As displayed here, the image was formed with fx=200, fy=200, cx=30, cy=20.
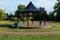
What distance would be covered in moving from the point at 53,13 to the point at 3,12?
2022cm

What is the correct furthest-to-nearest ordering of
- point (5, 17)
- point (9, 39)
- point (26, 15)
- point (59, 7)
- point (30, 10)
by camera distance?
point (5, 17) < point (59, 7) < point (26, 15) < point (30, 10) < point (9, 39)

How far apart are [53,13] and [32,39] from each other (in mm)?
59889

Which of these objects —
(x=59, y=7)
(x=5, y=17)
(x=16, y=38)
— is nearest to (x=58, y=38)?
(x=16, y=38)

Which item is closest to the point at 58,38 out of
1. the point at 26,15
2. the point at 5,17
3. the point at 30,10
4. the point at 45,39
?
the point at 45,39

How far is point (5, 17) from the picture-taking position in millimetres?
A: 76062

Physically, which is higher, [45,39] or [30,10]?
[30,10]

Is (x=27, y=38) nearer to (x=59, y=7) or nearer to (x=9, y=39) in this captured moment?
(x=9, y=39)

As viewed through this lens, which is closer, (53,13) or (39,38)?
(39,38)

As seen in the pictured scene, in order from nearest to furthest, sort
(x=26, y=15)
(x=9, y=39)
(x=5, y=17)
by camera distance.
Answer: (x=9, y=39)
(x=26, y=15)
(x=5, y=17)

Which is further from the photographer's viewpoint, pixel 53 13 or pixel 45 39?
pixel 53 13

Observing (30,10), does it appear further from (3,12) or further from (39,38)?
(3,12)

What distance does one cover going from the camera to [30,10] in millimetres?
30219

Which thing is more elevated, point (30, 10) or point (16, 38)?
point (30, 10)

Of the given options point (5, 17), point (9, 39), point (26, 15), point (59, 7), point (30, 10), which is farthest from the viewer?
point (5, 17)
